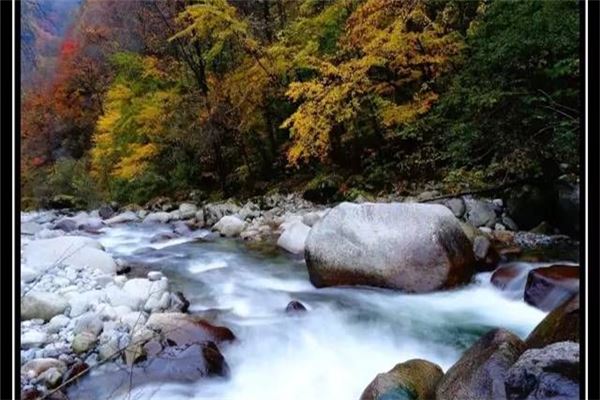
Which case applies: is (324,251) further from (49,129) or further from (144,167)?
(49,129)

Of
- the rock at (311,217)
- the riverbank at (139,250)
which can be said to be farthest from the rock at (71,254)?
the rock at (311,217)

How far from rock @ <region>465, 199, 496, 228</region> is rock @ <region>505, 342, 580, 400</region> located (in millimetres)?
1228

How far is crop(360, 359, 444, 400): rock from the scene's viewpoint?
1.76 metres

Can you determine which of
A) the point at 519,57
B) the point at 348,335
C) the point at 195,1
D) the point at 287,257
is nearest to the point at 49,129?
the point at 195,1

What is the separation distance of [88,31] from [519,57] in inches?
77.4

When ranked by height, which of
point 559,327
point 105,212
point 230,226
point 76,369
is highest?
point 105,212

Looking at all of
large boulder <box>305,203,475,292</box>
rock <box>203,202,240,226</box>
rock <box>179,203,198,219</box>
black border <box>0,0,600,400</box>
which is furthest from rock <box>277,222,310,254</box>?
black border <box>0,0,600,400</box>

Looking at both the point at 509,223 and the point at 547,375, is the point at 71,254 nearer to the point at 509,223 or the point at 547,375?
the point at 547,375

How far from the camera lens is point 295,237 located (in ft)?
9.27

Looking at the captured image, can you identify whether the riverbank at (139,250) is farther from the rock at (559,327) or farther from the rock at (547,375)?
the rock at (547,375)

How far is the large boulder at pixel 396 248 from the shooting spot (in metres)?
2.54

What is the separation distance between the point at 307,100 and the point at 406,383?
1427mm

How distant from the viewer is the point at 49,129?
2125 millimetres

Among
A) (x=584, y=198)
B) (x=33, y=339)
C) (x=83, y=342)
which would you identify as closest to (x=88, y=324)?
(x=83, y=342)
